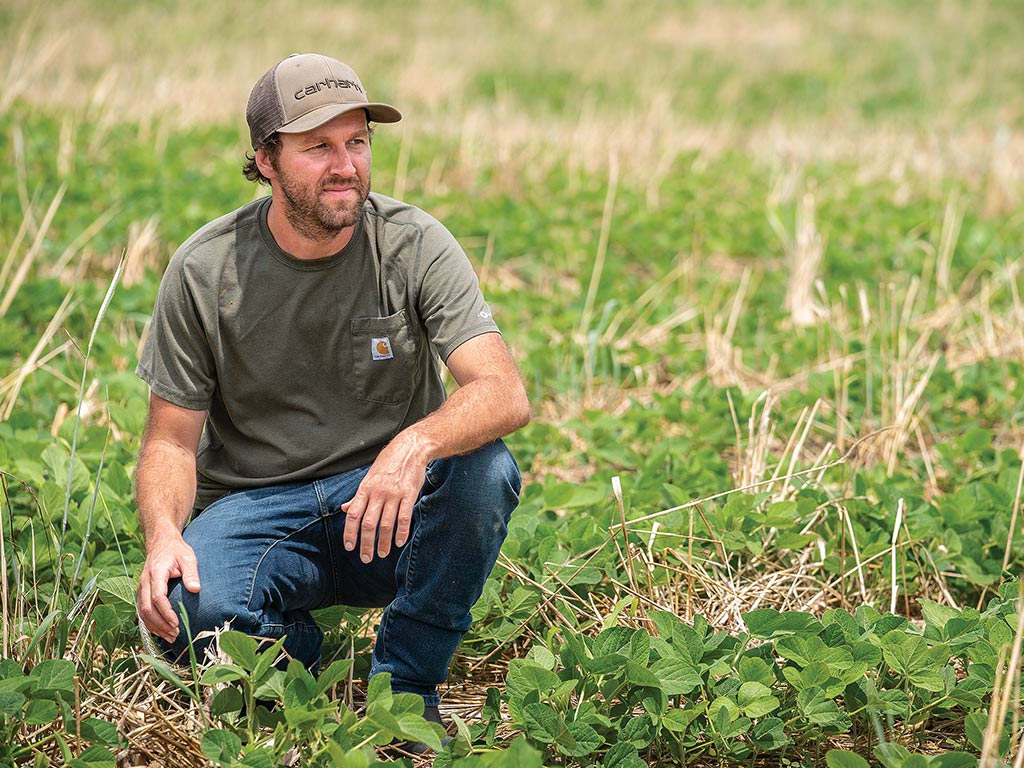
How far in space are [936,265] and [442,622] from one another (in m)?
5.16

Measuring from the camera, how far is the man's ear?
298 cm

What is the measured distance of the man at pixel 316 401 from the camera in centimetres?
267

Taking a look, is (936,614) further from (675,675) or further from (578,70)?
(578,70)

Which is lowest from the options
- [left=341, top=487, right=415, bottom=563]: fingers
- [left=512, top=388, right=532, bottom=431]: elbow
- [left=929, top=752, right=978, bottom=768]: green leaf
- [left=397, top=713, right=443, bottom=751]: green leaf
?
[left=929, top=752, right=978, bottom=768]: green leaf

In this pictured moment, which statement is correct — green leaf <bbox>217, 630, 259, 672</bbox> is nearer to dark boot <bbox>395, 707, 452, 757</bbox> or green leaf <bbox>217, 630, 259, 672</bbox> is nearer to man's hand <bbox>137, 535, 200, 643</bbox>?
man's hand <bbox>137, 535, 200, 643</bbox>

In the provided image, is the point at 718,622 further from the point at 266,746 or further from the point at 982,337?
the point at 982,337

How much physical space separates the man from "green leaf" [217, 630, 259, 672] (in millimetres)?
249

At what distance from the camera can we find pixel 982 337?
5578mm

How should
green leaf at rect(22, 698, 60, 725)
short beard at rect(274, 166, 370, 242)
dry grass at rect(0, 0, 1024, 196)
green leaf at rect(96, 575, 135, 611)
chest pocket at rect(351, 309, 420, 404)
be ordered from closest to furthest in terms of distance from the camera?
1. green leaf at rect(22, 698, 60, 725)
2. green leaf at rect(96, 575, 135, 611)
3. short beard at rect(274, 166, 370, 242)
4. chest pocket at rect(351, 309, 420, 404)
5. dry grass at rect(0, 0, 1024, 196)

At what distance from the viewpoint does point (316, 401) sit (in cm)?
304

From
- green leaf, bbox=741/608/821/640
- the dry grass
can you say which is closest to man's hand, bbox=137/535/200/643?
green leaf, bbox=741/608/821/640

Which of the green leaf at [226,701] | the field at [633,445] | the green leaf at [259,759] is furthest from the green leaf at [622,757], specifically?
the green leaf at [226,701]

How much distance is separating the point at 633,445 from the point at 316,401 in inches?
74.1

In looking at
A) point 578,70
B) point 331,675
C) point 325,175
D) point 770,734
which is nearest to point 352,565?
point 331,675
